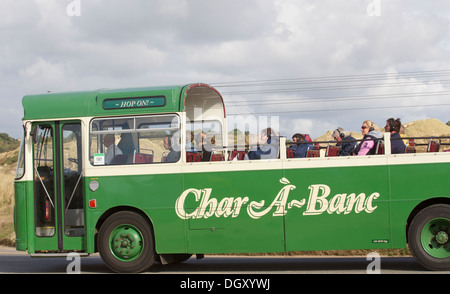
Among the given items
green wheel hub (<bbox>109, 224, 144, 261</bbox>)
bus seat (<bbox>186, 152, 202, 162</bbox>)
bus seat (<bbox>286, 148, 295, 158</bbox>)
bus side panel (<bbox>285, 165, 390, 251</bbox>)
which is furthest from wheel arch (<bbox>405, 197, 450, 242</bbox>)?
green wheel hub (<bbox>109, 224, 144, 261</bbox>)

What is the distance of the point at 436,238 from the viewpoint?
9938mm

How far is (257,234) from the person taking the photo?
1030 cm

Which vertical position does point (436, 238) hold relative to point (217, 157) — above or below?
below

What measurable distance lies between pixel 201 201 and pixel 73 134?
9.33 feet

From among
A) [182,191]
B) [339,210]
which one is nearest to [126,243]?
[182,191]

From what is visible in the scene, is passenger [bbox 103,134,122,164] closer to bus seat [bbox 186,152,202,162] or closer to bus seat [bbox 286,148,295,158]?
bus seat [bbox 186,152,202,162]

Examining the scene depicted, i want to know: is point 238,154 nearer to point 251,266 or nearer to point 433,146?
point 251,266

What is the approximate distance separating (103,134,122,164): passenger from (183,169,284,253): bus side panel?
1502 mm

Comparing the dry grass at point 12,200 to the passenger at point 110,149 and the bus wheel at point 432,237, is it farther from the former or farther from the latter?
the bus wheel at point 432,237

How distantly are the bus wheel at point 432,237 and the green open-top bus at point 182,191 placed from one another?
Answer: 0.06ft

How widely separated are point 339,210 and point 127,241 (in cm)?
390

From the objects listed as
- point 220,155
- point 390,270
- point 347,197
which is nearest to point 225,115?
point 220,155

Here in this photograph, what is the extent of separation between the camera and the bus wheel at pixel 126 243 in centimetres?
1066

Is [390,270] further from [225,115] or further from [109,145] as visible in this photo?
[109,145]
